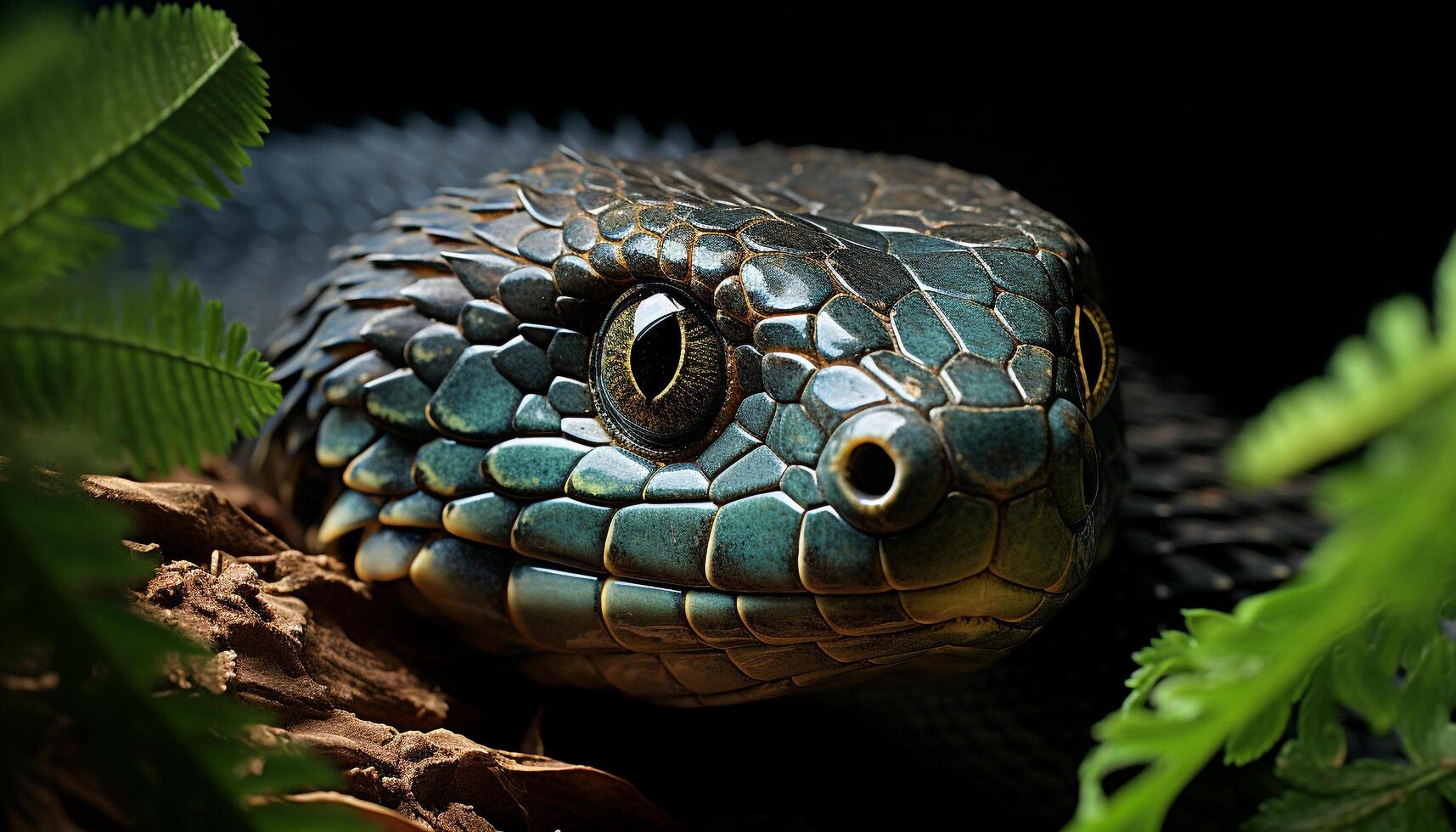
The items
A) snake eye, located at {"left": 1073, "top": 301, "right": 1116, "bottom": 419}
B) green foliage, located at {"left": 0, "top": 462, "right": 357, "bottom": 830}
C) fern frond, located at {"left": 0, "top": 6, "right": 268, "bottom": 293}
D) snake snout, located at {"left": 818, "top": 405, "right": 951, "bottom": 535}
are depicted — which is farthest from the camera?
snake eye, located at {"left": 1073, "top": 301, "right": 1116, "bottom": 419}

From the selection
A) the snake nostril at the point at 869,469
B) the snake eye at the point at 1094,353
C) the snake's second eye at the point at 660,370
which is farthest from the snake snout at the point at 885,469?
the snake eye at the point at 1094,353

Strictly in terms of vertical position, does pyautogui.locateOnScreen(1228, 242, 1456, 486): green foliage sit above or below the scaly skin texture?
above

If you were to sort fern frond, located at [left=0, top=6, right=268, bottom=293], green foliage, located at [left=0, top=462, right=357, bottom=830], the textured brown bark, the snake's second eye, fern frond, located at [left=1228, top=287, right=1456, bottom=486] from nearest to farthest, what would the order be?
fern frond, located at [left=1228, top=287, right=1456, bottom=486], green foliage, located at [left=0, top=462, right=357, bottom=830], fern frond, located at [left=0, top=6, right=268, bottom=293], the textured brown bark, the snake's second eye

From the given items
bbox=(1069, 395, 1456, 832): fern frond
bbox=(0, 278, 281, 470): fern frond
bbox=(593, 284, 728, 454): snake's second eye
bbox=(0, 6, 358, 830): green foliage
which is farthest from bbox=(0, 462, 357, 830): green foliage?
bbox=(593, 284, 728, 454): snake's second eye

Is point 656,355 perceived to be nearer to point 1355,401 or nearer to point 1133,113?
point 1355,401

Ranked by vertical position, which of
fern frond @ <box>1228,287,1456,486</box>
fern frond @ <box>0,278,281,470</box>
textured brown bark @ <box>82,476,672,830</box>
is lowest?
textured brown bark @ <box>82,476,672,830</box>

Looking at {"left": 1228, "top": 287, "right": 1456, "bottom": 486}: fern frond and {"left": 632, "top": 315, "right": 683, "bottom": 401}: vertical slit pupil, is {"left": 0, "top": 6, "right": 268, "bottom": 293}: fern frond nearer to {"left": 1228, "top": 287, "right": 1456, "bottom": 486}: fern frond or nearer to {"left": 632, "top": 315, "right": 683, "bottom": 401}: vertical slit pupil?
{"left": 632, "top": 315, "right": 683, "bottom": 401}: vertical slit pupil

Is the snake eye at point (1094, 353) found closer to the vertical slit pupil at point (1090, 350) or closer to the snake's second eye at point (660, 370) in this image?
the vertical slit pupil at point (1090, 350)

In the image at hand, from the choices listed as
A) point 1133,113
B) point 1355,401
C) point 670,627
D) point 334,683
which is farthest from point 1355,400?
point 1133,113

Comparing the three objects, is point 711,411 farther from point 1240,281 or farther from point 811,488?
point 1240,281
